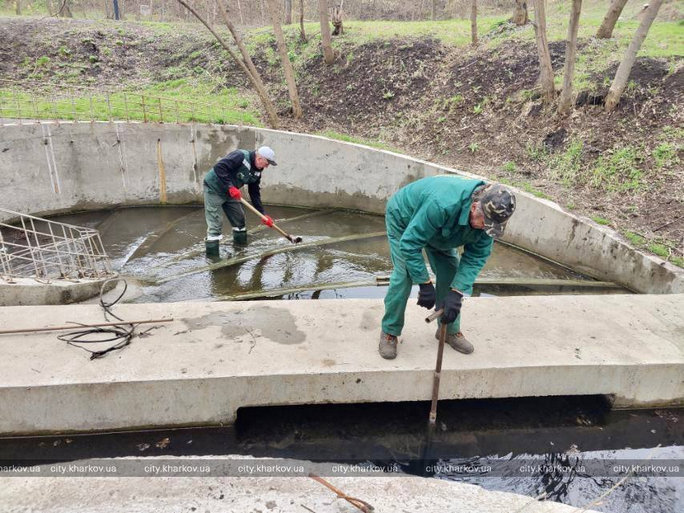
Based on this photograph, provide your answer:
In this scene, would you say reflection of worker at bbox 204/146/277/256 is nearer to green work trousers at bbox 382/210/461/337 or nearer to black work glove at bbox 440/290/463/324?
green work trousers at bbox 382/210/461/337

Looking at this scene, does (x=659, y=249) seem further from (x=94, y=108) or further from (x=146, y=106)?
(x=94, y=108)

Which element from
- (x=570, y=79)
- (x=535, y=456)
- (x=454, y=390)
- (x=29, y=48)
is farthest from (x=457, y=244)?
(x=29, y=48)

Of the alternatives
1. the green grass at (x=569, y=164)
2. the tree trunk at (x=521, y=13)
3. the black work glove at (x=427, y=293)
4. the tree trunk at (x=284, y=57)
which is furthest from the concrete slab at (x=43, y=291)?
the tree trunk at (x=521, y=13)

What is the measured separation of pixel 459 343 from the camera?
3854mm

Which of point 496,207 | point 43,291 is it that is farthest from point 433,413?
point 43,291

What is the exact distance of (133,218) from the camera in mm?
Result: 9992

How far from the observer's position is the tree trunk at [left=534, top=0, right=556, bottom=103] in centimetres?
920

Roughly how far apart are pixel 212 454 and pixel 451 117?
10.1 m

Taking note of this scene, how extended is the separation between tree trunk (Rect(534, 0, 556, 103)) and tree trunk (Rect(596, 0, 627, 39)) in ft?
9.33

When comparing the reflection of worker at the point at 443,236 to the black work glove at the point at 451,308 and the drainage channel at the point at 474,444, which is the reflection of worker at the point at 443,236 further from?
the drainage channel at the point at 474,444

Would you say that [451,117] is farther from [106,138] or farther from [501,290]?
[106,138]

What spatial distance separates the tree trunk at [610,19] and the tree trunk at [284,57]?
7.91 m

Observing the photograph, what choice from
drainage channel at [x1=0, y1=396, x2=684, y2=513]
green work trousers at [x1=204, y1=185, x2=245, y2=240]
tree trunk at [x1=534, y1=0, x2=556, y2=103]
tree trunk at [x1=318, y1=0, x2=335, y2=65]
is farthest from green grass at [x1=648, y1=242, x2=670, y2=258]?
tree trunk at [x1=318, y1=0, x2=335, y2=65]

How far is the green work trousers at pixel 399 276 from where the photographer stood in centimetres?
357
